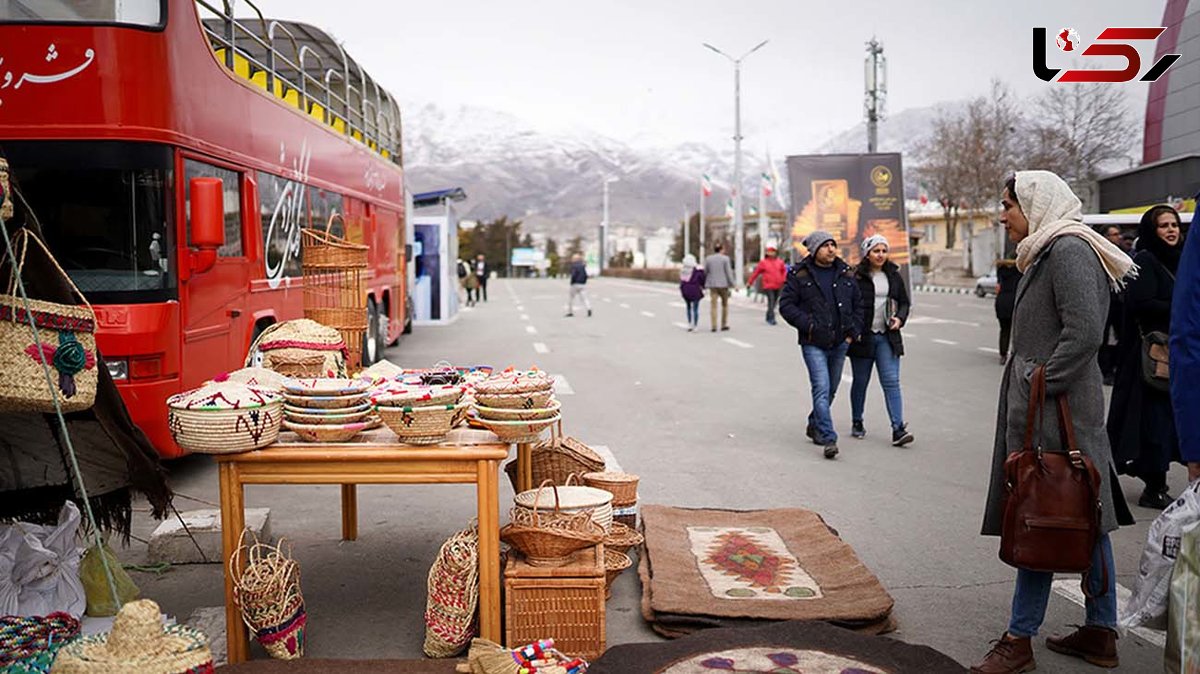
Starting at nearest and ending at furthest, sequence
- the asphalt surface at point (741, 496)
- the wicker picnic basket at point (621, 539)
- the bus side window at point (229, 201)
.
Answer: the asphalt surface at point (741, 496), the wicker picnic basket at point (621, 539), the bus side window at point (229, 201)

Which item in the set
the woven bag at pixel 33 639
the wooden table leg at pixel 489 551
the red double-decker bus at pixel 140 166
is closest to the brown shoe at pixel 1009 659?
the wooden table leg at pixel 489 551

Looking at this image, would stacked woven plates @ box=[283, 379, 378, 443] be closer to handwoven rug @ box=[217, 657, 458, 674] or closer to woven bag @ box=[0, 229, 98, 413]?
woven bag @ box=[0, 229, 98, 413]

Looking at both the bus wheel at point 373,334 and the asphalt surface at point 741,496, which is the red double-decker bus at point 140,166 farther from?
the bus wheel at point 373,334

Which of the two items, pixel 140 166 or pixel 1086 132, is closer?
pixel 140 166

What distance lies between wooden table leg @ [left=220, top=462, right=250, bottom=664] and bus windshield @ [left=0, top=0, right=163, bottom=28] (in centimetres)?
415

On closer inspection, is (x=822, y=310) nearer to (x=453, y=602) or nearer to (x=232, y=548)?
(x=453, y=602)

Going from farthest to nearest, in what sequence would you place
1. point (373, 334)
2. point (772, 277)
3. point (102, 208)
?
point (772, 277) < point (373, 334) < point (102, 208)

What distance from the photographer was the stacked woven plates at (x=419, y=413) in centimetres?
436

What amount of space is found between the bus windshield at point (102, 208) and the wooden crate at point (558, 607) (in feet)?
13.6

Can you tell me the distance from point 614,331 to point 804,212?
4923 millimetres

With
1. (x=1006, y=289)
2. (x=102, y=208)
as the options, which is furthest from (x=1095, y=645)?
(x=1006, y=289)

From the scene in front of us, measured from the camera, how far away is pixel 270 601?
430 cm

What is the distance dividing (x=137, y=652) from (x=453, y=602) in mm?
1455

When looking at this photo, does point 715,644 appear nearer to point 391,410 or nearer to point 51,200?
point 391,410
